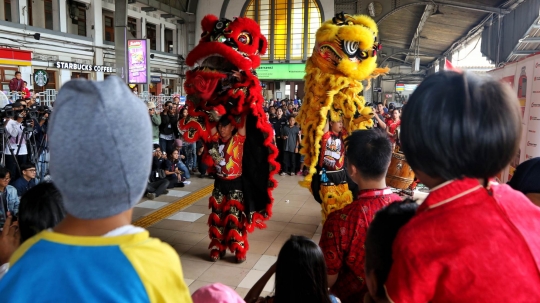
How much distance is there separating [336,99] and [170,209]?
2.86 meters

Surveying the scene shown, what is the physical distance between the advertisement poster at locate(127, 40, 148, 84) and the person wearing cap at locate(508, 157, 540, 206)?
37.1 ft

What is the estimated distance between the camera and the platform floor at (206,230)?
11.8 feet

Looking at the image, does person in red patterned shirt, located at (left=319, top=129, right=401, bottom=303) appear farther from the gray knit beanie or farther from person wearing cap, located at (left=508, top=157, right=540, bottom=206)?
the gray knit beanie

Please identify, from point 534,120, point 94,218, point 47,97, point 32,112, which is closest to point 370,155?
point 94,218

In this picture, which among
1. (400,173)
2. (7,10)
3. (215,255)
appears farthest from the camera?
(7,10)

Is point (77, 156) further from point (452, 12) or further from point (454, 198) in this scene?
point (452, 12)

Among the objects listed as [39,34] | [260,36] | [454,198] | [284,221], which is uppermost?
[39,34]

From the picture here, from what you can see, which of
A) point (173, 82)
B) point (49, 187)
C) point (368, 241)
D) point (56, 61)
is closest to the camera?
point (368, 241)

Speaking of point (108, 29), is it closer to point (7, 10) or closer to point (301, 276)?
point (7, 10)

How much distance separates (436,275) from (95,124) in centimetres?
76

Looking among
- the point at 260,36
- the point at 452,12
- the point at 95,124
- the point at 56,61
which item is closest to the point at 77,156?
the point at 95,124

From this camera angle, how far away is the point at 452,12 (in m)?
12.3

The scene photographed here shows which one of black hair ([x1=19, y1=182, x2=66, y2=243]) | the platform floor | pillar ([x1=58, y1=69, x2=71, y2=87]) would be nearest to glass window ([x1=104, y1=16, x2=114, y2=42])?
pillar ([x1=58, y1=69, x2=71, y2=87])

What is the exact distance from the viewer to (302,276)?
154 cm
